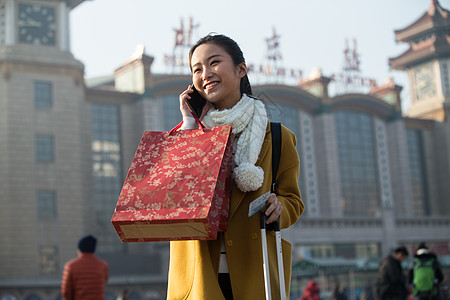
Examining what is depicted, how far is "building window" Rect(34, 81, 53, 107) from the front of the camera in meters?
37.5

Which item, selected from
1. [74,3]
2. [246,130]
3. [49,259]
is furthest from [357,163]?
[246,130]

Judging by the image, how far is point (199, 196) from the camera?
8.02 ft

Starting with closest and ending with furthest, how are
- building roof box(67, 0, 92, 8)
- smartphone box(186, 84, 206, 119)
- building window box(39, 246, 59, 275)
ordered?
smartphone box(186, 84, 206, 119) → building window box(39, 246, 59, 275) → building roof box(67, 0, 92, 8)

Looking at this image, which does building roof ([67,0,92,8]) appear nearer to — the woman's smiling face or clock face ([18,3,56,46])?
clock face ([18,3,56,46])

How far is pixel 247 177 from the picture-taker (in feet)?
8.80

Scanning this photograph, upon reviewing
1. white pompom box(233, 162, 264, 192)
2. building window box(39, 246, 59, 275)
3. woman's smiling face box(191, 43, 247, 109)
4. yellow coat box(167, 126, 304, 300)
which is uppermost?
woman's smiling face box(191, 43, 247, 109)

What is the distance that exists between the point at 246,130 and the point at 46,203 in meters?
35.4

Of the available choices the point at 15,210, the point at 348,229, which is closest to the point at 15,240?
the point at 15,210

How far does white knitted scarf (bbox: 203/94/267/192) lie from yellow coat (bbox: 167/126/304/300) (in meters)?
0.08

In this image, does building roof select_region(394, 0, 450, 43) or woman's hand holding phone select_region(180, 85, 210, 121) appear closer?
woman's hand holding phone select_region(180, 85, 210, 121)

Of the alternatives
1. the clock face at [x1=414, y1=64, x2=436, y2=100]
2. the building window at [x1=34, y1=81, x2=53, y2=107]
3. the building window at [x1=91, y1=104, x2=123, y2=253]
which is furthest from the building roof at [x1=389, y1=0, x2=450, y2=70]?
the building window at [x1=34, y1=81, x2=53, y2=107]

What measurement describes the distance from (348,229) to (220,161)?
42683 mm

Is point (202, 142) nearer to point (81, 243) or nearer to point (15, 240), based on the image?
point (81, 243)

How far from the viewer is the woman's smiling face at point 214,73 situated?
9.59 ft
